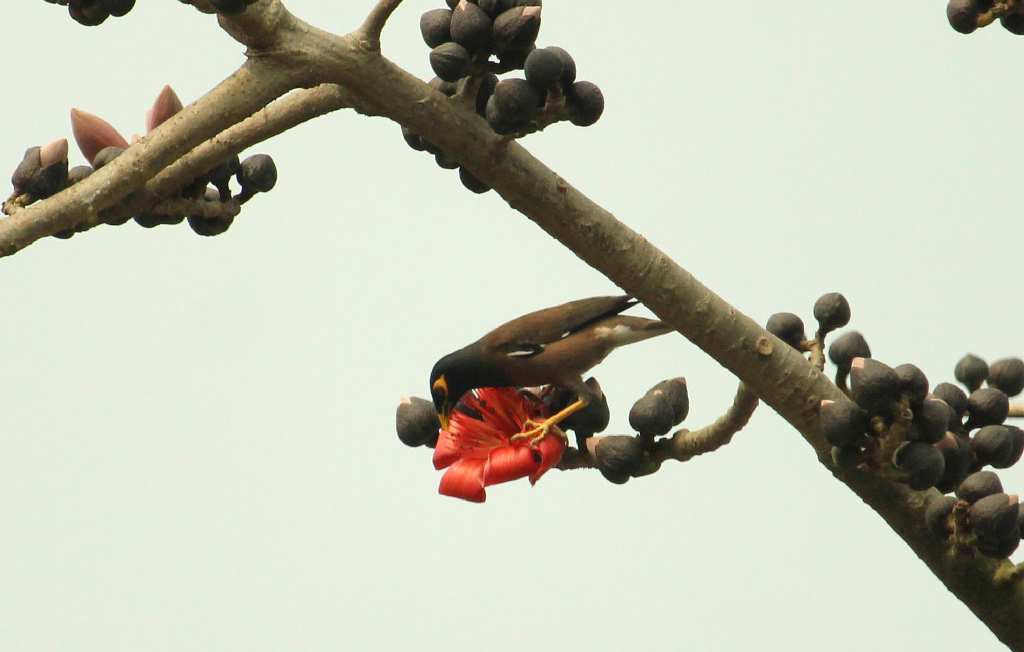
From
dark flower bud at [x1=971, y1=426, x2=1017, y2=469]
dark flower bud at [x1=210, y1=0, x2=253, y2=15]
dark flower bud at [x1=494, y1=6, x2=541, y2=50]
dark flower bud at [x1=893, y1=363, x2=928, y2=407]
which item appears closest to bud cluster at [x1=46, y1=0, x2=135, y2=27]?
dark flower bud at [x1=210, y1=0, x2=253, y2=15]

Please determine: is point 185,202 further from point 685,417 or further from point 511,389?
point 685,417

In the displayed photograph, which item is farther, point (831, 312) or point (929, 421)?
point (831, 312)

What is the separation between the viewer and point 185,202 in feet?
7.11

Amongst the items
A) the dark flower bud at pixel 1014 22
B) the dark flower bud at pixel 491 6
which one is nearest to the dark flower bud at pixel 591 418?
the dark flower bud at pixel 491 6

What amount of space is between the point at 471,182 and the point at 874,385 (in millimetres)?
901

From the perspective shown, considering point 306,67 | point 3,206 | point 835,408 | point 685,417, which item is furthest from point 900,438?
point 3,206

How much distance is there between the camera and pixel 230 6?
172cm

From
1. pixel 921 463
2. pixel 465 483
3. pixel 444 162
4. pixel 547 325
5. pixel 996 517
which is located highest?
pixel 444 162

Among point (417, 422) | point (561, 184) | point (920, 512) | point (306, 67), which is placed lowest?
point (920, 512)

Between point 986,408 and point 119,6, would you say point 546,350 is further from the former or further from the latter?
point 119,6

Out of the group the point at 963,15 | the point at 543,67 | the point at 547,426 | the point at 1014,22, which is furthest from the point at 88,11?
the point at 1014,22

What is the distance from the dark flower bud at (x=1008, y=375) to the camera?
7.81 feet

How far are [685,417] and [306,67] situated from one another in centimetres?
107

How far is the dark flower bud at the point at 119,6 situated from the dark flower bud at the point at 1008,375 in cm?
196
